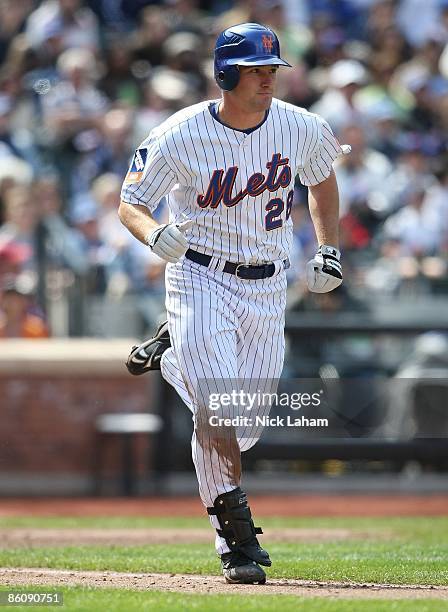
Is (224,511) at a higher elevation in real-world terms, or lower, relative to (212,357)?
lower

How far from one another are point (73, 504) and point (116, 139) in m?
3.55

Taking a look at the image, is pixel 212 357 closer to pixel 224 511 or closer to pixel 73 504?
pixel 224 511

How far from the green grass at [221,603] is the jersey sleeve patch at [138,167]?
170cm

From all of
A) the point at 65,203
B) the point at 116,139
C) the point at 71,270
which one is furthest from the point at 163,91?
the point at 71,270

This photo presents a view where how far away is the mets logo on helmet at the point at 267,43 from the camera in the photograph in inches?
210

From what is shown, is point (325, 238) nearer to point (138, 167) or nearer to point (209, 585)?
point (138, 167)

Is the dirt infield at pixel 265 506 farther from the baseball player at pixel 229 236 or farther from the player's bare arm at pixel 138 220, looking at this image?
the player's bare arm at pixel 138 220

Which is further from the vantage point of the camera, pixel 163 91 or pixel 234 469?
pixel 163 91

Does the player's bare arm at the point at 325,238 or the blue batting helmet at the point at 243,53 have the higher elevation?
the blue batting helmet at the point at 243,53

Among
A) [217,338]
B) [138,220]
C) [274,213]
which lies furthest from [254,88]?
[217,338]

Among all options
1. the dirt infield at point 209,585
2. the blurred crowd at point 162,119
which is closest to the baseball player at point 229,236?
the dirt infield at point 209,585

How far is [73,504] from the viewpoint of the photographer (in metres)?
11.0

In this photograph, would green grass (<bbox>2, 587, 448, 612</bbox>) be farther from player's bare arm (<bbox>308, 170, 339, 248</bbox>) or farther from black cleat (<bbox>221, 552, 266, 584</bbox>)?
player's bare arm (<bbox>308, 170, 339, 248</bbox>)

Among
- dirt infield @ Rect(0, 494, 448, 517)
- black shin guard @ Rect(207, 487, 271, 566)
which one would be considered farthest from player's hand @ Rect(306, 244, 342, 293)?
dirt infield @ Rect(0, 494, 448, 517)
